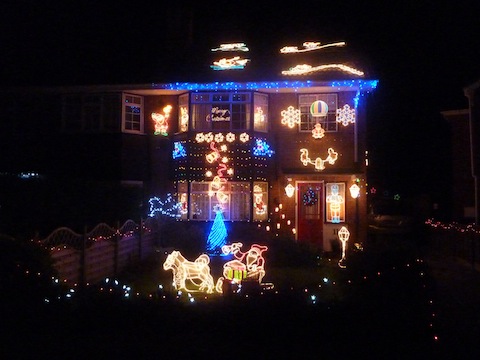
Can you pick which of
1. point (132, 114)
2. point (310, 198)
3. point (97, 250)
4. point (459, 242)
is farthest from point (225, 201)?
point (459, 242)

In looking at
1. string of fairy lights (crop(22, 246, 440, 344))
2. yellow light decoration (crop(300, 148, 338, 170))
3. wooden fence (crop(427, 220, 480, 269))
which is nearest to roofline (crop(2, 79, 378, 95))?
yellow light decoration (crop(300, 148, 338, 170))

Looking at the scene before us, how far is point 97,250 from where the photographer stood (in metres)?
13.0

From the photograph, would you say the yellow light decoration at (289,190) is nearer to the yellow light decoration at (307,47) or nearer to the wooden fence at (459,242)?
the yellow light decoration at (307,47)

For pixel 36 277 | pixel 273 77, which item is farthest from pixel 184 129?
pixel 36 277

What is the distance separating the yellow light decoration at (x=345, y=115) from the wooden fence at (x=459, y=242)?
15.9 ft

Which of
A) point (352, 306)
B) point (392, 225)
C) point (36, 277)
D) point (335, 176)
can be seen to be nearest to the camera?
point (352, 306)

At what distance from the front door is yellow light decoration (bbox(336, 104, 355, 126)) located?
2.22 metres

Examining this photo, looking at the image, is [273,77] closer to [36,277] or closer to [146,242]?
[146,242]

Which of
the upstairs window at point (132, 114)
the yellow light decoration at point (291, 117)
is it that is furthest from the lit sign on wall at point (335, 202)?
the upstairs window at point (132, 114)

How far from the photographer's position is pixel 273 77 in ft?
61.3

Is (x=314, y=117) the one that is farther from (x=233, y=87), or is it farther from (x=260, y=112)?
(x=233, y=87)

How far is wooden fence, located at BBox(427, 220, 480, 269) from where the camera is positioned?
1620 cm

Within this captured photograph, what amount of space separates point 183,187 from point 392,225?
1645cm

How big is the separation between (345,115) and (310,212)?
Result: 11.4ft
